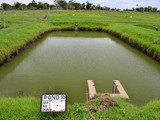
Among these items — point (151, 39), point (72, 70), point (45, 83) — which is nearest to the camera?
point (45, 83)

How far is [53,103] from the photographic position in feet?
11.2

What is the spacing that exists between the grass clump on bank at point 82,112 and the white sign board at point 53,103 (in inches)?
7.4

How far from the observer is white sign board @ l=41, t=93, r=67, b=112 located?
338cm

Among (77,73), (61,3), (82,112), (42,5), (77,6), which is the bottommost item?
Result: (77,73)

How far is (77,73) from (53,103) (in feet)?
13.9

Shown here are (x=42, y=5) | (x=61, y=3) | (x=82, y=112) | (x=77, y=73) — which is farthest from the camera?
(x=61, y=3)

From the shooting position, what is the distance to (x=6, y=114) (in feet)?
11.8

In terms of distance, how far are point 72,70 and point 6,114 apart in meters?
4.51

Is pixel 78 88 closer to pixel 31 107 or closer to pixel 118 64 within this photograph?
pixel 31 107

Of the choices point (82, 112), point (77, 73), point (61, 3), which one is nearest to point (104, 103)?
point (82, 112)

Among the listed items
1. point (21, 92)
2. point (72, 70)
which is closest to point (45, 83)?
point (21, 92)

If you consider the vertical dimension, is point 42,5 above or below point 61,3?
below

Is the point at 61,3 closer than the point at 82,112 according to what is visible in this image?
No

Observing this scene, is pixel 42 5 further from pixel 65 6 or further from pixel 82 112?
pixel 82 112
